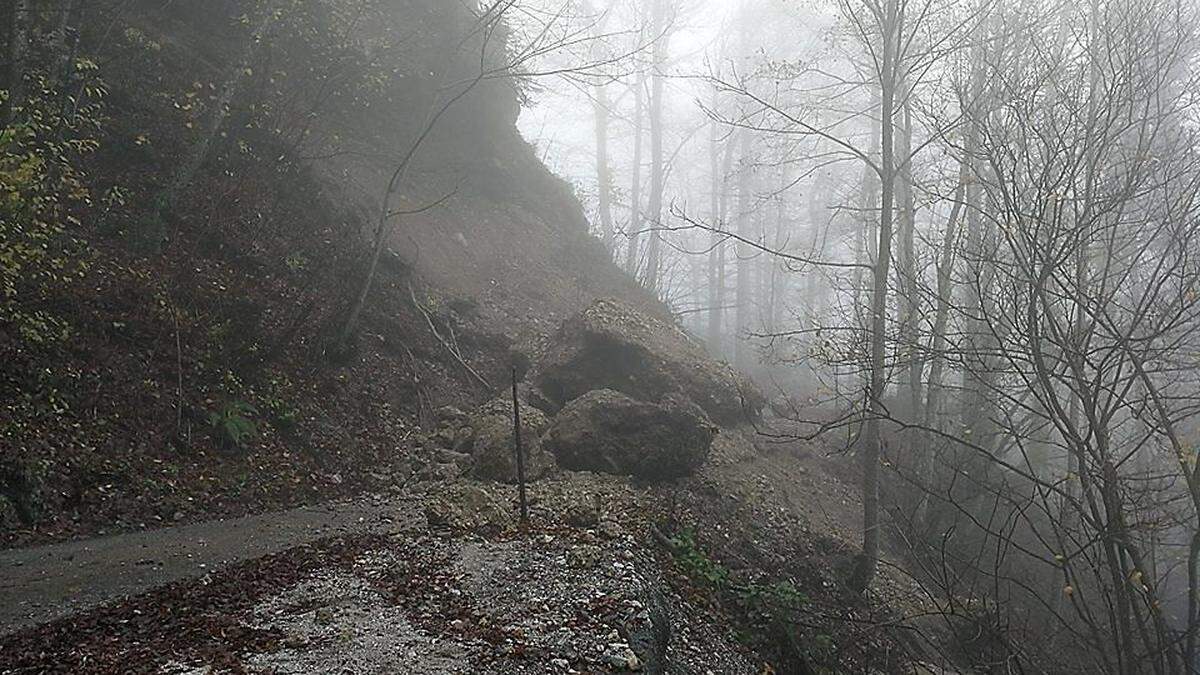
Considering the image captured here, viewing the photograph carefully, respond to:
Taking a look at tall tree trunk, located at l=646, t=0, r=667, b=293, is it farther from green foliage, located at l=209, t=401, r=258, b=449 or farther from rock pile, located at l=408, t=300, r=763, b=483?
green foliage, located at l=209, t=401, r=258, b=449

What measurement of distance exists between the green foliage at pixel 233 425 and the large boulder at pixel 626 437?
3365mm

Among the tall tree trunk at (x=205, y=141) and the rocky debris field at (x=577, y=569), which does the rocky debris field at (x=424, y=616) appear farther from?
the tall tree trunk at (x=205, y=141)

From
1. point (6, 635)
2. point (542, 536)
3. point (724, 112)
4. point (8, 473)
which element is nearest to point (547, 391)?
point (542, 536)

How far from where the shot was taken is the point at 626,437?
9750mm

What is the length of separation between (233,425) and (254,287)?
96.0 inches

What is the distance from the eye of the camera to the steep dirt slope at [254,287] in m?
6.98

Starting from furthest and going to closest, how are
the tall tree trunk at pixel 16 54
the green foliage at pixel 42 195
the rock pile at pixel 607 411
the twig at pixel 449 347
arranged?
1. the twig at pixel 449 347
2. the rock pile at pixel 607 411
3. the tall tree trunk at pixel 16 54
4. the green foliage at pixel 42 195

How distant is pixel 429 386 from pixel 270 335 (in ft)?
8.45

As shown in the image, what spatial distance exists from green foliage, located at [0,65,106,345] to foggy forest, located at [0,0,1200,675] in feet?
0.17

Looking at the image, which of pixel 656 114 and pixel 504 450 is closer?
pixel 504 450

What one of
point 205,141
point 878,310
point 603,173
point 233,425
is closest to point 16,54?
point 205,141

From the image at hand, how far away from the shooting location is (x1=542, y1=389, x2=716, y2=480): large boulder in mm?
9570

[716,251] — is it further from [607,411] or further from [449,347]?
[607,411]

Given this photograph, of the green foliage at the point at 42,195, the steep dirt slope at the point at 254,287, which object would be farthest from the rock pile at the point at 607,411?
the green foliage at the point at 42,195
